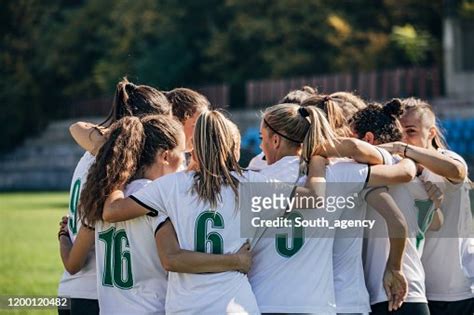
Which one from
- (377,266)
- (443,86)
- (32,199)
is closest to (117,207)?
(377,266)

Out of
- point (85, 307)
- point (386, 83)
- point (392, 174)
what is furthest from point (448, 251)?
point (386, 83)

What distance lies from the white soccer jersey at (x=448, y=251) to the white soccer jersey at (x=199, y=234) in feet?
4.53

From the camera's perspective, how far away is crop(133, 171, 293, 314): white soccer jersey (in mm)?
5016

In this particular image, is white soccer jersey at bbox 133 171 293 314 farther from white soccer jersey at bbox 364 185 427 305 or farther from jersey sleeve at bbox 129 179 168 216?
white soccer jersey at bbox 364 185 427 305

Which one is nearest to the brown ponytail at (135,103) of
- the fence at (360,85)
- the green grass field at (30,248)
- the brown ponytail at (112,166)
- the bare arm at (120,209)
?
the brown ponytail at (112,166)

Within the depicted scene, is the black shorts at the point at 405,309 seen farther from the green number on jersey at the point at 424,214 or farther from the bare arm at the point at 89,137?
the bare arm at the point at 89,137

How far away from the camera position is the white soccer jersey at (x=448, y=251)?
19.5 ft

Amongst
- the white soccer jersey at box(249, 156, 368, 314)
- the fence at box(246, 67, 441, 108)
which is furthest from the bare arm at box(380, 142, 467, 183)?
the fence at box(246, 67, 441, 108)

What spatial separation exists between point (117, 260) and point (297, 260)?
913 millimetres

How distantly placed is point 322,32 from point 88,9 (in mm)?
13097

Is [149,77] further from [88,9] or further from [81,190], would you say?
[81,190]

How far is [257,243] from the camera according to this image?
5258mm

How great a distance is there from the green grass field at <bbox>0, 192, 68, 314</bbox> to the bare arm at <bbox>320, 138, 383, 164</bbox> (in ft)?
14.2

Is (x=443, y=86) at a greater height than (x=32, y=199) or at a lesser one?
greater
